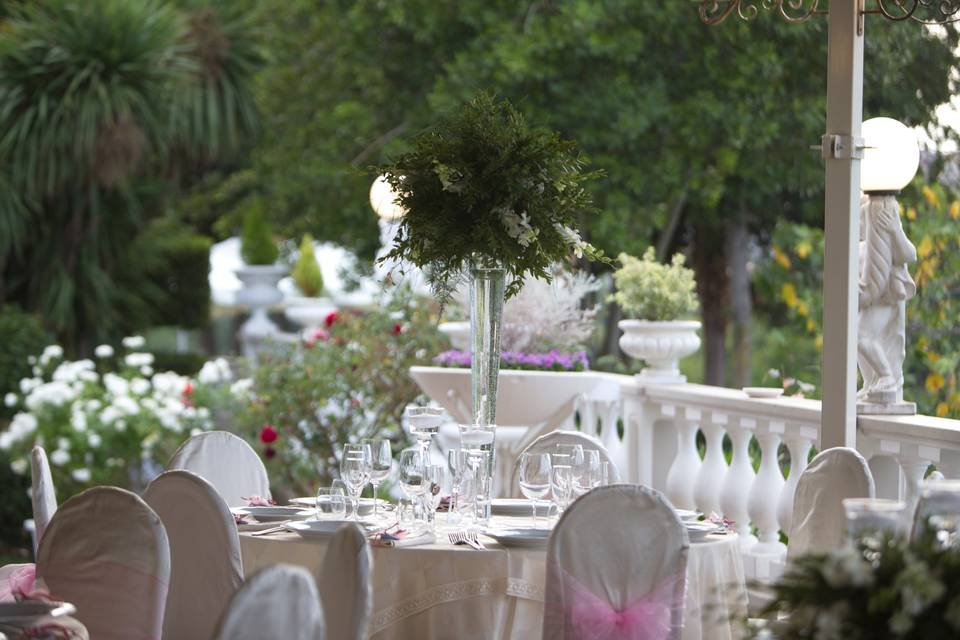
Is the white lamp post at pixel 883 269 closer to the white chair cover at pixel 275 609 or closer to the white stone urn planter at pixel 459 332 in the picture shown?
the white stone urn planter at pixel 459 332

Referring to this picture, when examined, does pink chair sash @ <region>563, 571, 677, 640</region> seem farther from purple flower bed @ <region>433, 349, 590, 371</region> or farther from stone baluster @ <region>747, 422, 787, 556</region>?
purple flower bed @ <region>433, 349, 590, 371</region>

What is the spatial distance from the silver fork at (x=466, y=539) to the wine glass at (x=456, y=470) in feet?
0.57

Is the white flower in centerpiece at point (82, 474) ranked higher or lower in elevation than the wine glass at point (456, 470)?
lower

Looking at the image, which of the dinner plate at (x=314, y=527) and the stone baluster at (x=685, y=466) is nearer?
the dinner plate at (x=314, y=527)

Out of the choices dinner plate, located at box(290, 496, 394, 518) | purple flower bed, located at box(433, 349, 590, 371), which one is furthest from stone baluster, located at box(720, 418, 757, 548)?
dinner plate, located at box(290, 496, 394, 518)

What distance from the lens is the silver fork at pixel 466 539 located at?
341cm

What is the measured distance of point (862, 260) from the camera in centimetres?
470

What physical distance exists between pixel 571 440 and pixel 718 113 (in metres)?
4.96

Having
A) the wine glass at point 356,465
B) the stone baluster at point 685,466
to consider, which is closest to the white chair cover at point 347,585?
the wine glass at point 356,465

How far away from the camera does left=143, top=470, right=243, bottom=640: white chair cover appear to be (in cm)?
340

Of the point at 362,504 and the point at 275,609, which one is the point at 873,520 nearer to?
the point at 275,609

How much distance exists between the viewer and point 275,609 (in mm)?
2232

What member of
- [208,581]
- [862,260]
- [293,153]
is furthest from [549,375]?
[293,153]

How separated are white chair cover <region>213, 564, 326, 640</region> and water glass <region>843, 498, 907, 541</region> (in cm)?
86
